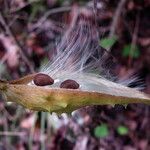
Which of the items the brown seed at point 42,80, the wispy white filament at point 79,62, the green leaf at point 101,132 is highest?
the wispy white filament at point 79,62

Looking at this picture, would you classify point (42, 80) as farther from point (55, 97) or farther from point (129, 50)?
point (129, 50)

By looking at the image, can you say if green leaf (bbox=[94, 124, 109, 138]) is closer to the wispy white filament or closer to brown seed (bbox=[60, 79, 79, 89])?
the wispy white filament

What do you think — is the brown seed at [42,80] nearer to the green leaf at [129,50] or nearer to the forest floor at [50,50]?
the forest floor at [50,50]

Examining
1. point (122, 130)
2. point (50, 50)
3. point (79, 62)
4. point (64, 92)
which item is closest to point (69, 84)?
point (64, 92)

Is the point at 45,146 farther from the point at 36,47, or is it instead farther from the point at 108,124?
the point at 36,47

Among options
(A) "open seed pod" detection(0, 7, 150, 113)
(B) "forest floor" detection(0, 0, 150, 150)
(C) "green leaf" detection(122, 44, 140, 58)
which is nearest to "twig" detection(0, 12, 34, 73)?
(B) "forest floor" detection(0, 0, 150, 150)

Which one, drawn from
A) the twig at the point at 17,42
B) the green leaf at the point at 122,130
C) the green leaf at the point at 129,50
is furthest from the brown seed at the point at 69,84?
the green leaf at the point at 129,50

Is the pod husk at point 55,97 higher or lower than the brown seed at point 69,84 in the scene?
lower

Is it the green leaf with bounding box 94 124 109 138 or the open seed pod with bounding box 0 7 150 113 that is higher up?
the open seed pod with bounding box 0 7 150 113

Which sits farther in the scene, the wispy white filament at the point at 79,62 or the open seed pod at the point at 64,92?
the wispy white filament at the point at 79,62
